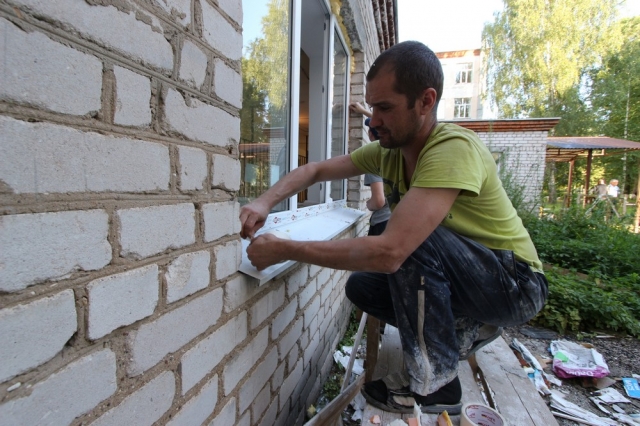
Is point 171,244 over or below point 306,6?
below

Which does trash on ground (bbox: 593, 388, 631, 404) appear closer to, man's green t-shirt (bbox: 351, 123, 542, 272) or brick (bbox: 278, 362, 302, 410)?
man's green t-shirt (bbox: 351, 123, 542, 272)

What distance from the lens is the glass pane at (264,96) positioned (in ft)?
6.01

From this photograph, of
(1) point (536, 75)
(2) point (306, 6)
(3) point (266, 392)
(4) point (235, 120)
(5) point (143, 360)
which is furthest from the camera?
(1) point (536, 75)

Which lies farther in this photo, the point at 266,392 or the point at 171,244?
the point at 266,392

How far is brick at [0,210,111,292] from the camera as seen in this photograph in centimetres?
56

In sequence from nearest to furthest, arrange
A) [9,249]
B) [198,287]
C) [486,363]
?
[9,249], [198,287], [486,363]

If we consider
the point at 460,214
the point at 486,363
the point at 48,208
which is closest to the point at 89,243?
the point at 48,208

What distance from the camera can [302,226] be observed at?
88.2 inches

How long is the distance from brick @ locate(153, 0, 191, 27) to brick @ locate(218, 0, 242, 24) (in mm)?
180

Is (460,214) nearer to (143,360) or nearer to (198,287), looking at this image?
(198,287)

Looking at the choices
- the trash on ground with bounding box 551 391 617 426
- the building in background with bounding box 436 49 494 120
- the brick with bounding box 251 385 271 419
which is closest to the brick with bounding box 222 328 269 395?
the brick with bounding box 251 385 271 419

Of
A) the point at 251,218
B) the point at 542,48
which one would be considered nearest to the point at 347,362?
the point at 251,218

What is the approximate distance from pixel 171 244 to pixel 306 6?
8.54 ft

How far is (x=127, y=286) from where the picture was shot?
0.80m
